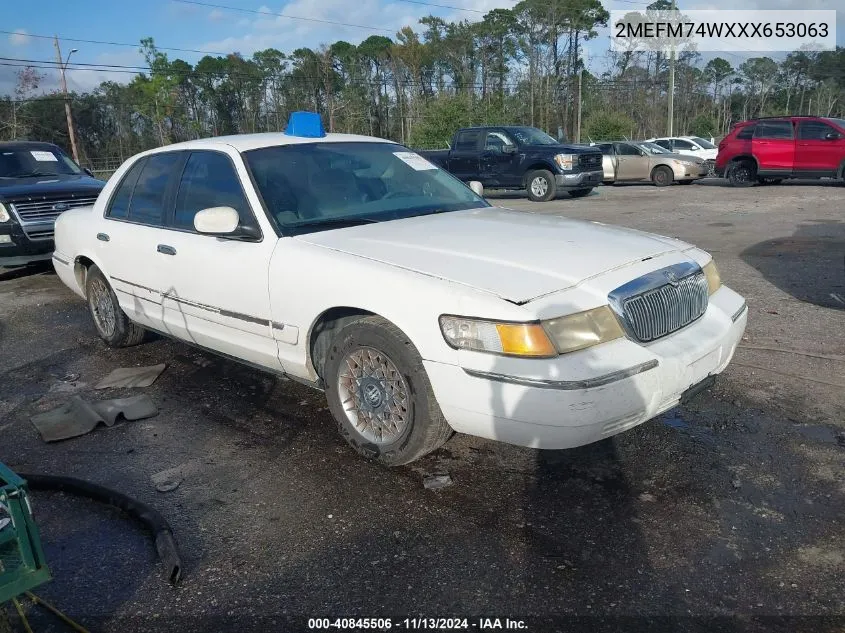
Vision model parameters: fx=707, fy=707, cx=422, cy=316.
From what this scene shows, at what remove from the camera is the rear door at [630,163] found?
21438 mm

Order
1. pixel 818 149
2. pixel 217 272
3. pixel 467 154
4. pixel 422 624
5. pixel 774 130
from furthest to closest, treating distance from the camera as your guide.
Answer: pixel 467 154 < pixel 774 130 < pixel 818 149 < pixel 217 272 < pixel 422 624

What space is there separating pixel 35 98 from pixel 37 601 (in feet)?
143

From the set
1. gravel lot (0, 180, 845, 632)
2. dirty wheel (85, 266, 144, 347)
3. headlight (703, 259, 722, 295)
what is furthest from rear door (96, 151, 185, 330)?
headlight (703, 259, 722, 295)

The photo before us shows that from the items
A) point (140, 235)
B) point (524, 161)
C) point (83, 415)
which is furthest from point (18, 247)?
point (524, 161)

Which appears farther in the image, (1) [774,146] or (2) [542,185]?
(1) [774,146]

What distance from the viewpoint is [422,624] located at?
7.90 feet

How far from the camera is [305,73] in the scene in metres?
56.4

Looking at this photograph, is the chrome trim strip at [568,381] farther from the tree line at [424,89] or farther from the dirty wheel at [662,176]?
the tree line at [424,89]

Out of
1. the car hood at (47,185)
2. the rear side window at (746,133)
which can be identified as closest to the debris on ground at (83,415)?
the car hood at (47,185)

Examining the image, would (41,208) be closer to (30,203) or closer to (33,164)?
(30,203)

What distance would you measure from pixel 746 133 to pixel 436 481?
17.9m

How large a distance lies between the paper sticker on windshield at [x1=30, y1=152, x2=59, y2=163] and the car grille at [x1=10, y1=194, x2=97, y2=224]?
5.46 feet

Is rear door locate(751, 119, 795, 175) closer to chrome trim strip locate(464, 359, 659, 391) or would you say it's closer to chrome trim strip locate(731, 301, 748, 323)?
chrome trim strip locate(731, 301, 748, 323)

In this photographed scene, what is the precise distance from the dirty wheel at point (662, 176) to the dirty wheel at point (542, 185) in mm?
5748
